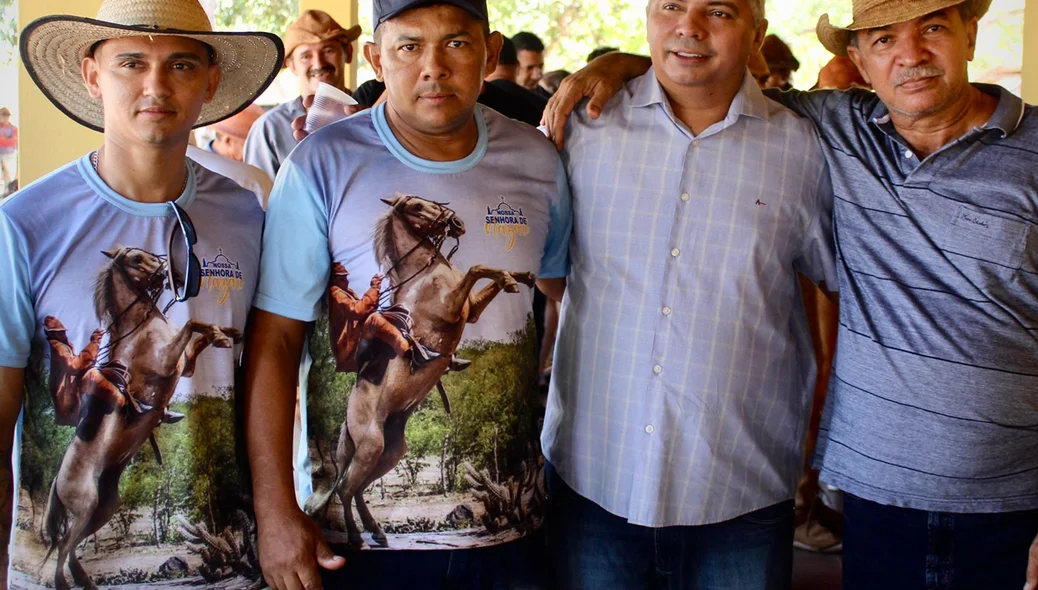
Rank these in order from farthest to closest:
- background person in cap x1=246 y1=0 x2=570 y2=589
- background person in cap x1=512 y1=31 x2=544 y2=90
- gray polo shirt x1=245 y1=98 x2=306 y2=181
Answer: background person in cap x1=512 y1=31 x2=544 y2=90 < gray polo shirt x1=245 y1=98 x2=306 y2=181 < background person in cap x1=246 y1=0 x2=570 y2=589

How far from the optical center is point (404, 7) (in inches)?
77.8

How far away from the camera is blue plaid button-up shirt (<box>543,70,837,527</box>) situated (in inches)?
83.7

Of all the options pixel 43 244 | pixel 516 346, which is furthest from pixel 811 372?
pixel 43 244

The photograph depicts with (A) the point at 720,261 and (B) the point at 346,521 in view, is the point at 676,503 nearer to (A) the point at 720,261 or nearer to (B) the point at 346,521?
(A) the point at 720,261

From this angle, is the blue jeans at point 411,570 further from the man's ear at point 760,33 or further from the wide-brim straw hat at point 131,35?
the man's ear at point 760,33

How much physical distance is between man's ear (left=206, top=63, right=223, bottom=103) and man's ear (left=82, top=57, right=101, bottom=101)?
0.21 m

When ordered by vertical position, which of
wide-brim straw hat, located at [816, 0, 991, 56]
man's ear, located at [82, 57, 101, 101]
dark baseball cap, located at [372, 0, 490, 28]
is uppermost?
wide-brim straw hat, located at [816, 0, 991, 56]

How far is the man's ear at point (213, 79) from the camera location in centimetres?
204

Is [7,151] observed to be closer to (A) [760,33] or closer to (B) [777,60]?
(B) [777,60]

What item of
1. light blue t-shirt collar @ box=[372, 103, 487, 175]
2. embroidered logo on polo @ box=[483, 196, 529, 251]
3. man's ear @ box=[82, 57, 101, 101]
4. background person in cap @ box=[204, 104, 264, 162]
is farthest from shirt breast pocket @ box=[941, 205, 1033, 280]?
background person in cap @ box=[204, 104, 264, 162]

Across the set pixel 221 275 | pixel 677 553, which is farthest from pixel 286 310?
pixel 677 553

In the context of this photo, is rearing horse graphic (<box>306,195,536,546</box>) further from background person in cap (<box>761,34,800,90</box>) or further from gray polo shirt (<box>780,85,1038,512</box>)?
background person in cap (<box>761,34,800,90</box>)

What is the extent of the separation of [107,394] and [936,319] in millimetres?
1606

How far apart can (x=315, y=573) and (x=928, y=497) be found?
4.06 feet
